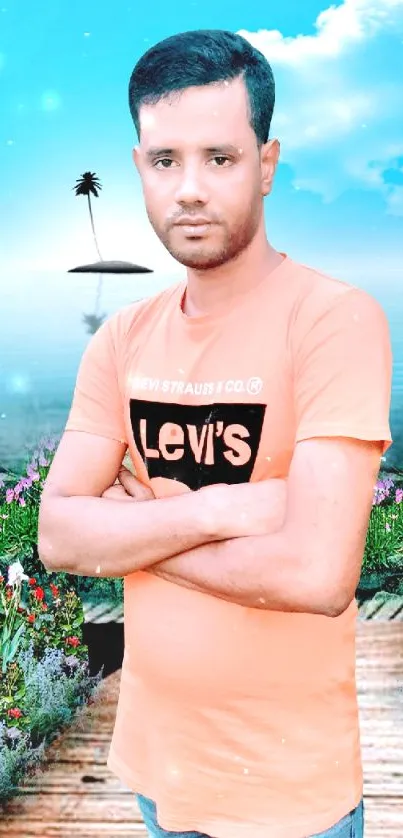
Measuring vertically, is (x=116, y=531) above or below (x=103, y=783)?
above

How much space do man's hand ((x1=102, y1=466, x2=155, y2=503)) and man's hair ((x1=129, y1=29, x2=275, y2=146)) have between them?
59 centimetres

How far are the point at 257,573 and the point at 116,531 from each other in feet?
0.85

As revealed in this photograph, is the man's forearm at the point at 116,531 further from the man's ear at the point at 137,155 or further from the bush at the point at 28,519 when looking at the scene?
the bush at the point at 28,519

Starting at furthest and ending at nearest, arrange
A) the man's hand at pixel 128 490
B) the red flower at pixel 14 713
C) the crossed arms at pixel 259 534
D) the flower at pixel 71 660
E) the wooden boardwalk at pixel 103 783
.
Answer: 1. the flower at pixel 71 660
2. the red flower at pixel 14 713
3. the wooden boardwalk at pixel 103 783
4. the man's hand at pixel 128 490
5. the crossed arms at pixel 259 534

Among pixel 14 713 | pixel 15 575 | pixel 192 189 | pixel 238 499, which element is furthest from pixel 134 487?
pixel 14 713

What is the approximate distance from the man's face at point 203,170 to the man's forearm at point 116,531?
0.40 meters

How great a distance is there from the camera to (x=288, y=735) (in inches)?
55.4

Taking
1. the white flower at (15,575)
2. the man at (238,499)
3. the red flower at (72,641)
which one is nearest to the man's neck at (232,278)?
the man at (238,499)

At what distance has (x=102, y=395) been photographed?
1636 mm

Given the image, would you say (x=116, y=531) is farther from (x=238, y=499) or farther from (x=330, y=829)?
(x=330, y=829)

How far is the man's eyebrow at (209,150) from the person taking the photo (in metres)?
1.38

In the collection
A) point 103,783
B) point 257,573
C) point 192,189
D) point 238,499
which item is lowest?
point 103,783

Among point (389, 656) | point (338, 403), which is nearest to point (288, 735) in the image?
point (338, 403)

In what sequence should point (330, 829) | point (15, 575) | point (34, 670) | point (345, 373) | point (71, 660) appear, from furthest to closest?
point (71, 660), point (34, 670), point (15, 575), point (330, 829), point (345, 373)
